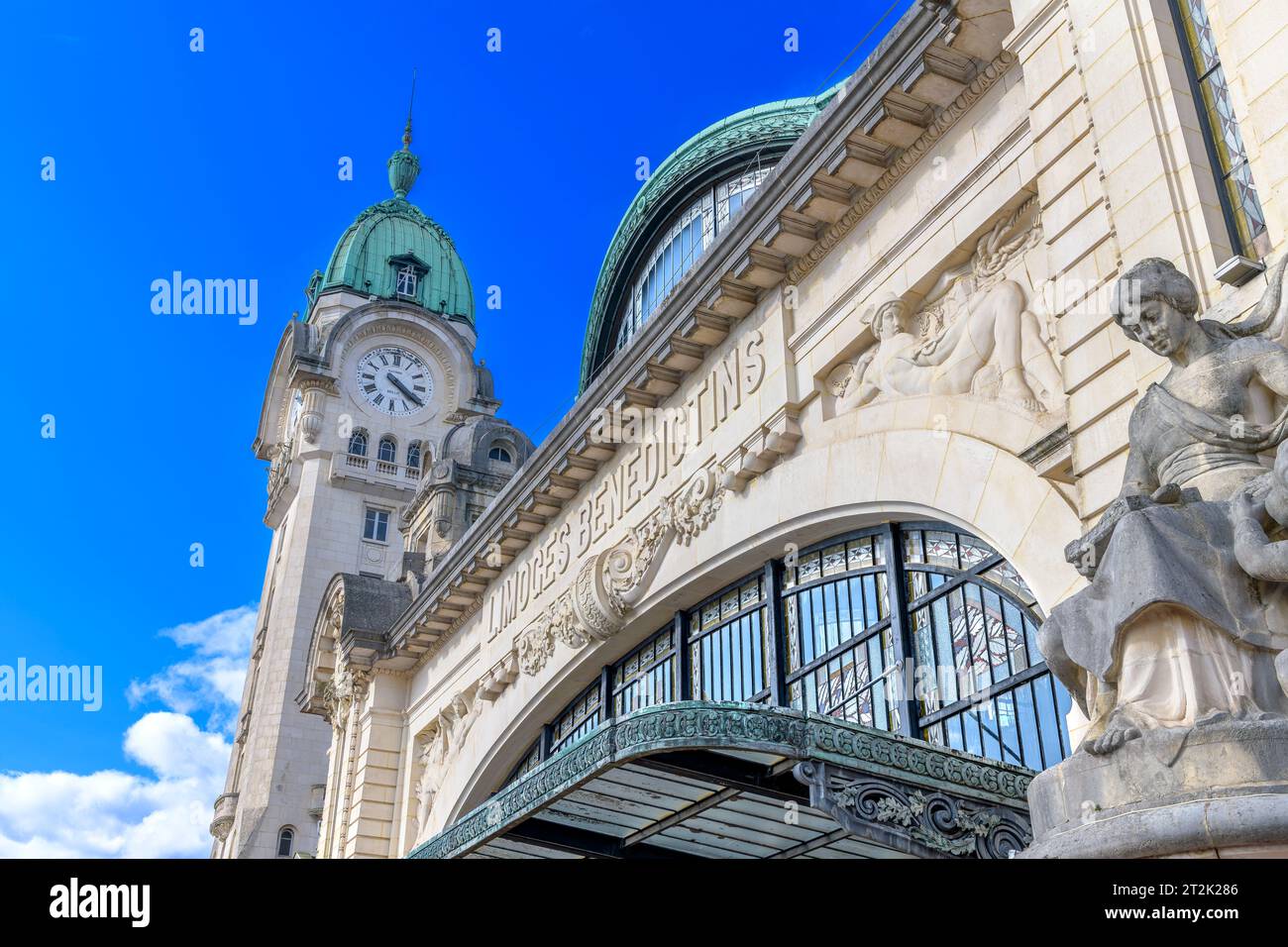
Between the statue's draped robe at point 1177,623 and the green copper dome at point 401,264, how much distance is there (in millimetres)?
59739

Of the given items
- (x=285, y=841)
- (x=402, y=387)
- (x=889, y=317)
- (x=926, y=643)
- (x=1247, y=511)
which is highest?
(x=402, y=387)

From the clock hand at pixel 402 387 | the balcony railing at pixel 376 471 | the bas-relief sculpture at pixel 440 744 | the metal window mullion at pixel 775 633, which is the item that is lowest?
the metal window mullion at pixel 775 633

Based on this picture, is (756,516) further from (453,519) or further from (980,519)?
(453,519)

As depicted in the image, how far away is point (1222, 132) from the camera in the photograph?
10016 millimetres

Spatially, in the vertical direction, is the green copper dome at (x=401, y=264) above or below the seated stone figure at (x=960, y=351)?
above

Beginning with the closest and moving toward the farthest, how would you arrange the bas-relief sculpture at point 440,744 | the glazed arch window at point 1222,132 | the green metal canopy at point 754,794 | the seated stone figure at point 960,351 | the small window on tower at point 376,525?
the green metal canopy at point 754,794 → the glazed arch window at point 1222,132 → the seated stone figure at point 960,351 → the bas-relief sculpture at point 440,744 → the small window on tower at point 376,525

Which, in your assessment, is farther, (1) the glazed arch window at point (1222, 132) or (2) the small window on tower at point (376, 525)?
(2) the small window on tower at point (376, 525)

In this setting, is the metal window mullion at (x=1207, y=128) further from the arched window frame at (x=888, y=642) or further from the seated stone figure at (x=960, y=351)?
the arched window frame at (x=888, y=642)

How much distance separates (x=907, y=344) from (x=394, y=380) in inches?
1962

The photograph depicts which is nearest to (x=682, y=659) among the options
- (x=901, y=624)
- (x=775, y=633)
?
(x=775, y=633)

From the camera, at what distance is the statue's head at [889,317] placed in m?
13.7

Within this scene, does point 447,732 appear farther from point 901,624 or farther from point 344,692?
point 901,624

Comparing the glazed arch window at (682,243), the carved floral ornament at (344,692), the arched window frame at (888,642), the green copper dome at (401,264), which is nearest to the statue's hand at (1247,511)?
the arched window frame at (888,642)
